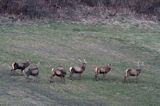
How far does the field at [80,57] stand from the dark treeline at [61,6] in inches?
71.3

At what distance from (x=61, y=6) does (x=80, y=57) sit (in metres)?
11.8

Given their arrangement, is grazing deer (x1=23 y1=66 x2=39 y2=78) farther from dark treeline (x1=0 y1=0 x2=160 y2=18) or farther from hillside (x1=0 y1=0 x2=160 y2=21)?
dark treeline (x1=0 y1=0 x2=160 y2=18)

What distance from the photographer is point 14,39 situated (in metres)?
26.9

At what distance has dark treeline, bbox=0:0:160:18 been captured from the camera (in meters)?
33.2

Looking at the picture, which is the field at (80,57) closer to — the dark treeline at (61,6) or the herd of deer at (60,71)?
the herd of deer at (60,71)

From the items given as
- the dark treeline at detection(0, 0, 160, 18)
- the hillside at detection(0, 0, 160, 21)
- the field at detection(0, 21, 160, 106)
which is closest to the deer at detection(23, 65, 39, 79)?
the field at detection(0, 21, 160, 106)

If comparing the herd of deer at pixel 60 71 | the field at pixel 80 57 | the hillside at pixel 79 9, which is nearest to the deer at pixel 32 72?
the herd of deer at pixel 60 71

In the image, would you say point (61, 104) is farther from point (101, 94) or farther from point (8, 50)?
point (8, 50)

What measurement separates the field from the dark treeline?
1.81 m

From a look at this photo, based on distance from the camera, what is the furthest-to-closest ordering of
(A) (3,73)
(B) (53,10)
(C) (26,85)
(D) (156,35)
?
(B) (53,10), (D) (156,35), (A) (3,73), (C) (26,85)

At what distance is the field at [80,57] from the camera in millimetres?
17516

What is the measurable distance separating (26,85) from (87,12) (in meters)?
18.0

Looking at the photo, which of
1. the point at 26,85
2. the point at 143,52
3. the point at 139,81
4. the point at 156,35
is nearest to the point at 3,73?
the point at 26,85

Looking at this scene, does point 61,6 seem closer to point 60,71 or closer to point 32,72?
point 60,71
